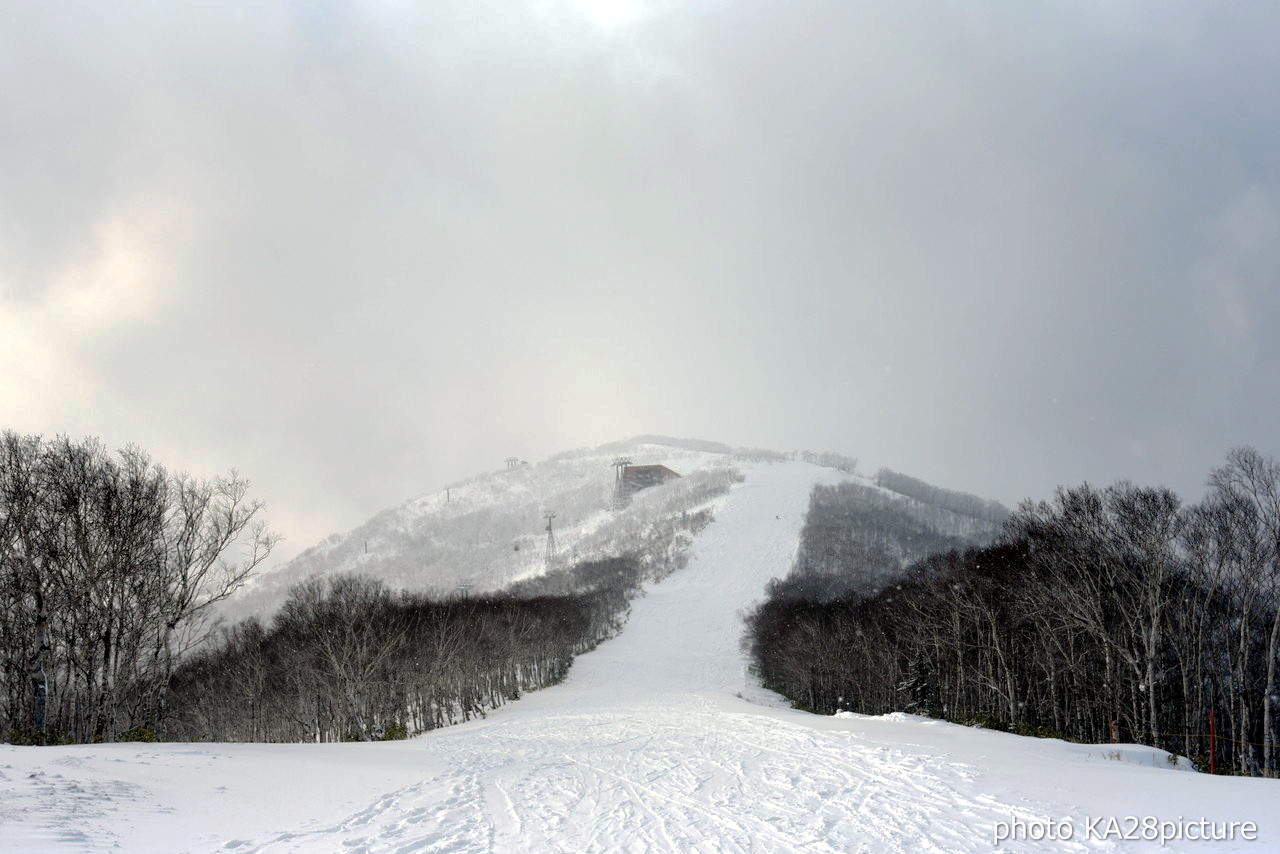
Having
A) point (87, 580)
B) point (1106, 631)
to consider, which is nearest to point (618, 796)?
point (87, 580)

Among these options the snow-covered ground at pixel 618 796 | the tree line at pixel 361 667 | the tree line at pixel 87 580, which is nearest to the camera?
the snow-covered ground at pixel 618 796

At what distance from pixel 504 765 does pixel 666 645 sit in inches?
3707

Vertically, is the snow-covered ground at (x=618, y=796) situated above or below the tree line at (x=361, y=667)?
above

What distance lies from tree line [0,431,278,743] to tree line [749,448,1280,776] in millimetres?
37288

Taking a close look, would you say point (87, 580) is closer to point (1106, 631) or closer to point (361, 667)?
point (361, 667)

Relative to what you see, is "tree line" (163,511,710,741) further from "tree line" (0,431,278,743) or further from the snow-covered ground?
the snow-covered ground

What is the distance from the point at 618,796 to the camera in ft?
43.4

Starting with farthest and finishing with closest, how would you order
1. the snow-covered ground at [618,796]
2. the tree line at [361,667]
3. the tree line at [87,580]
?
1. the tree line at [361,667]
2. the tree line at [87,580]
3. the snow-covered ground at [618,796]

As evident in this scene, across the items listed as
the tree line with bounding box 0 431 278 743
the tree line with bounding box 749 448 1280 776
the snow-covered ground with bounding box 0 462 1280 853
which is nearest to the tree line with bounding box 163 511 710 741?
the tree line with bounding box 0 431 278 743

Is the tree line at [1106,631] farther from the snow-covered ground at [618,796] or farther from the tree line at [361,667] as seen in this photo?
the tree line at [361,667]

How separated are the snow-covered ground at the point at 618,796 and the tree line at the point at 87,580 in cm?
1448

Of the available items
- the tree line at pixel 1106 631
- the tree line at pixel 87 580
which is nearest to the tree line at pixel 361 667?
the tree line at pixel 87 580

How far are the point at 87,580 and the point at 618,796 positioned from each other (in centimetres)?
2627

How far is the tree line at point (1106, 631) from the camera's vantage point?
3572cm
